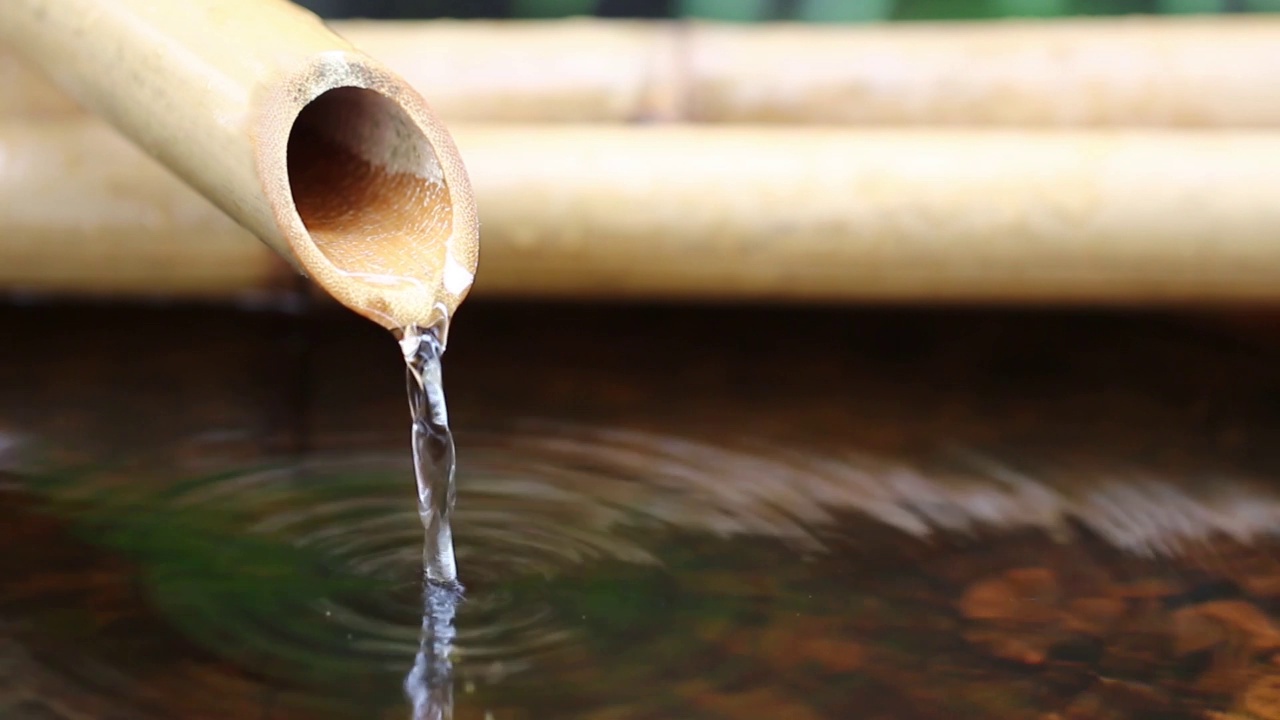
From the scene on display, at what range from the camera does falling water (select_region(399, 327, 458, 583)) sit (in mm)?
1298

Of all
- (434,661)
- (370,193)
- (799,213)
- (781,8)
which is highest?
(781,8)

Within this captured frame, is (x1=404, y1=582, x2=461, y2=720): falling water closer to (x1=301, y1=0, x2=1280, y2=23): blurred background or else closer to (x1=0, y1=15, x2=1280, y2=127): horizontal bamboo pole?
(x1=0, y1=15, x2=1280, y2=127): horizontal bamboo pole

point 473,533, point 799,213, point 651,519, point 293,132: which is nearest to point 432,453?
point 473,533

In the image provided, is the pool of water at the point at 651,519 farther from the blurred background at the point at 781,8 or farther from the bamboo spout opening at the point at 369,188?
the blurred background at the point at 781,8

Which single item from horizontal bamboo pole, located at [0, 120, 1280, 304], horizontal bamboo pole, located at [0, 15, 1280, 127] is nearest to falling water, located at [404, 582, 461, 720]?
horizontal bamboo pole, located at [0, 120, 1280, 304]

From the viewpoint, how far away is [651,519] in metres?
1.47

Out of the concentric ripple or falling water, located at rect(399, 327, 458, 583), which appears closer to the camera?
the concentric ripple

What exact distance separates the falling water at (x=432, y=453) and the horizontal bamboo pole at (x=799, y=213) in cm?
41

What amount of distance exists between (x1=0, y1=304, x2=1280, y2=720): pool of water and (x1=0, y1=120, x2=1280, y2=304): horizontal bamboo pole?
0.17m

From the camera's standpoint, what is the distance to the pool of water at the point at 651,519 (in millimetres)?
1137

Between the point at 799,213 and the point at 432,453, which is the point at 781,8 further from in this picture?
the point at 432,453

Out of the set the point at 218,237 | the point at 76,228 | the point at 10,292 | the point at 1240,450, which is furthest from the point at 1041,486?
the point at 10,292

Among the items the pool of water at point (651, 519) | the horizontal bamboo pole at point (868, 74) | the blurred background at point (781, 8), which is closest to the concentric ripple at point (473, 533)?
the pool of water at point (651, 519)

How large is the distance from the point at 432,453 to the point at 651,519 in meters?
0.24
